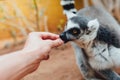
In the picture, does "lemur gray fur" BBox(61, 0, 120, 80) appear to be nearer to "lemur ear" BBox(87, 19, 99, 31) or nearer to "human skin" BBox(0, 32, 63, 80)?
"lemur ear" BBox(87, 19, 99, 31)

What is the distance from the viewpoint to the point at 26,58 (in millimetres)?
1223

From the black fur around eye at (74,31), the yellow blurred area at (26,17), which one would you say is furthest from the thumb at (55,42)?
the yellow blurred area at (26,17)

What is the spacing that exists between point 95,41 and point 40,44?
0.45 m

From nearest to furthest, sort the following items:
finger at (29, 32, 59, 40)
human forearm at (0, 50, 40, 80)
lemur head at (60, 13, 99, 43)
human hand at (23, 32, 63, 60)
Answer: human forearm at (0, 50, 40, 80), human hand at (23, 32, 63, 60), finger at (29, 32, 59, 40), lemur head at (60, 13, 99, 43)

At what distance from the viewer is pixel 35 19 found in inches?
137

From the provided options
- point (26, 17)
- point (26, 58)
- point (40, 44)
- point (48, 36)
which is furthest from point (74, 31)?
point (26, 17)

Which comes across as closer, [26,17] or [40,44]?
[40,44]

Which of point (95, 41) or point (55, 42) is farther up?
point (55, 42)

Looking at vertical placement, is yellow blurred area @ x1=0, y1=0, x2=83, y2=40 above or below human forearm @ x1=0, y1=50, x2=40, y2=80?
below

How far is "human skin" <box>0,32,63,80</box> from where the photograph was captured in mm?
1137

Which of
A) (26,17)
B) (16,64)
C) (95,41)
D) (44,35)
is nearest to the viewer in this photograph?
(16,64)

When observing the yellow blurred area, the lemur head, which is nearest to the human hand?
the lemur head

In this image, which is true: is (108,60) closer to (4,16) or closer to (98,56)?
(98,56)

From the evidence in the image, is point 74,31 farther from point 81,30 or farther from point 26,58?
point 26,58
